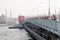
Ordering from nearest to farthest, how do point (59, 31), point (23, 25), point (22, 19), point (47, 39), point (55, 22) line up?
1. point (59, 31)
2. point (55, 22)
3. point (47, 39)
4. point (23, 25)
5. point (22, 19)

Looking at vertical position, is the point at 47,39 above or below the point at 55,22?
below

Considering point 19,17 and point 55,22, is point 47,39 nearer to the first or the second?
point 55,22

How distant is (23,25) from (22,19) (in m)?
10.1

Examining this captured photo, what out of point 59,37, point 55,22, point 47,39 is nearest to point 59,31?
point 59,37

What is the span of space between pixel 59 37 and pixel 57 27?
1.09 m

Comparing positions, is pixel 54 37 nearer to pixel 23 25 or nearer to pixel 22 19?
pixel 23 25

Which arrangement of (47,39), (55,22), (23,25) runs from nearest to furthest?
(55,22), (47,39), (23,25)

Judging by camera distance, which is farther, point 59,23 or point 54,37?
point 54,37

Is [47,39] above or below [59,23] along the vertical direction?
below

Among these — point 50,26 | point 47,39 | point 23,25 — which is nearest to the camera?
point 50,26

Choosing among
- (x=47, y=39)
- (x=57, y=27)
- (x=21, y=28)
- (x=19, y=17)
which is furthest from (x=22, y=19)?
(x=57, y=27)

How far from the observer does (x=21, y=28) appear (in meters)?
91.2

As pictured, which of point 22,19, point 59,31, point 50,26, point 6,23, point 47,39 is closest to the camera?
point 59,31

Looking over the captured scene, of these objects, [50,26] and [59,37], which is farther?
[50,26]
